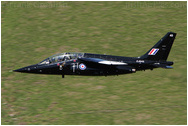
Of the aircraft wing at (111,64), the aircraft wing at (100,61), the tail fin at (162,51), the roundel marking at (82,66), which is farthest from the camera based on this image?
the tail fin at (162,51)

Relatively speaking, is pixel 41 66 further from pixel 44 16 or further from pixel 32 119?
pixel 44 16

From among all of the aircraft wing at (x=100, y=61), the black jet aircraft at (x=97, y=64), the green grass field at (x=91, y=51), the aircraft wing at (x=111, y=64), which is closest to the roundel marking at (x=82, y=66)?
the black jet aircraft at (x=97, y=64)

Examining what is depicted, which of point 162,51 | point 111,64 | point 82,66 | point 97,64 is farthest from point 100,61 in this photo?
point 162,51

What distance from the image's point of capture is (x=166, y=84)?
48.0 metres

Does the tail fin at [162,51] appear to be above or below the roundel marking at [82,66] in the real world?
above

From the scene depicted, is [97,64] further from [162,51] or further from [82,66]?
[162,51]

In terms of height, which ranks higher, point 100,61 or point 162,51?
point 162,51

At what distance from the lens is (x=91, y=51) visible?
53.4 meters

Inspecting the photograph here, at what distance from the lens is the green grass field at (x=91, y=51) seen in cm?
4491

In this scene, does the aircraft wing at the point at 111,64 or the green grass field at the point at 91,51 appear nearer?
the aircraft wing at the point at 111,64

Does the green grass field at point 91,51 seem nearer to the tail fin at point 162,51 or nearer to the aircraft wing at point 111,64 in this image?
the aircraft wing at point 111,64

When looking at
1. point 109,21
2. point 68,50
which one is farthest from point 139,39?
point 68,50

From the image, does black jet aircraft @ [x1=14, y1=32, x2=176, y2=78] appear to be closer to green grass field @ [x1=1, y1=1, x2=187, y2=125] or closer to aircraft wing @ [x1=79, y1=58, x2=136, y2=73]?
aircraft wing @ [x1=79, y1=58, x2=136, y2=73]

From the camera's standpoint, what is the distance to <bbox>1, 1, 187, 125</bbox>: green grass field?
44906 mm
